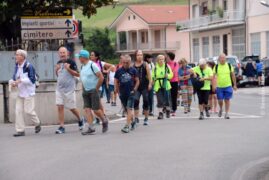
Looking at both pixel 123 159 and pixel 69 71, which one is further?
pixel 69 71

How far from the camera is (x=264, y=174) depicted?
363 inches

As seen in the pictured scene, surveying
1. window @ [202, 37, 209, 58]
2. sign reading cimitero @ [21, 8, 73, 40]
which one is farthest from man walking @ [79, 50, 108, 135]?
window @ [202, 37, 209, 58]

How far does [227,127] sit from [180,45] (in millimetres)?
59699

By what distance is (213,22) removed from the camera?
54.7 m

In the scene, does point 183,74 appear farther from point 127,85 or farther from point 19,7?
point 127,85

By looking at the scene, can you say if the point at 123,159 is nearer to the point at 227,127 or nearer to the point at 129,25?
the point at 227,127

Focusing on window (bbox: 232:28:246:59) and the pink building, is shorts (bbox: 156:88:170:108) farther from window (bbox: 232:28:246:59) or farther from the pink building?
the pink building

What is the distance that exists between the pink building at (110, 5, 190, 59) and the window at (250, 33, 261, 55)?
20.6m

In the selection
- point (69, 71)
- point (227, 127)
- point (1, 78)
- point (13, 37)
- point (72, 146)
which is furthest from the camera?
point (13, 37)

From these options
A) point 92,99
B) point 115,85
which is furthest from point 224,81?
point 92,99

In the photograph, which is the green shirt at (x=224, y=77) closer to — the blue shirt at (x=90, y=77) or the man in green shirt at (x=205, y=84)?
the man in green shirt at (x=205, y=84)

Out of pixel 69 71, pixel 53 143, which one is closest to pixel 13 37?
pixel 69 71

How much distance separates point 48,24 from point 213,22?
3895cm

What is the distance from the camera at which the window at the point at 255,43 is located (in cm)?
4886
